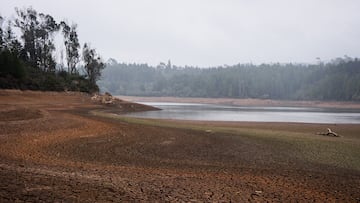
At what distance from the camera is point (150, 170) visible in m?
10.4

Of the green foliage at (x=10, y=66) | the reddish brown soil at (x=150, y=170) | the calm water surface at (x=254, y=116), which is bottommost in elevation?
the calm water surface at (x=254, y=116)

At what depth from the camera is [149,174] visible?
9758mm

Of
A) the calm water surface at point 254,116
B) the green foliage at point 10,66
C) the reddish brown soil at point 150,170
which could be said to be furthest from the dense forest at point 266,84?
the reddish brown soil at point 150,170

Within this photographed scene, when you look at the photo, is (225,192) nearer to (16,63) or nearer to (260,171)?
(260,171)

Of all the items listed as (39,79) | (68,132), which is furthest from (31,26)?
(68,132)

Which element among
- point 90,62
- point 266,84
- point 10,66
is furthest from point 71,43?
point 266,84

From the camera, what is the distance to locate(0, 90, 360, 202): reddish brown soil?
24.3 feet

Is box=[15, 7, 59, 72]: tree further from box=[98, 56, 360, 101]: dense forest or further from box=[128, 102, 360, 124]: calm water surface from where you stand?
box=[98, 56, 360, 101]: dense forest

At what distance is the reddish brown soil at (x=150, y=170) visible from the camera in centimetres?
740

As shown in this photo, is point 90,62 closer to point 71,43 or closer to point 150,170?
point 71,43

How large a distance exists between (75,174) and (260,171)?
5828 mm

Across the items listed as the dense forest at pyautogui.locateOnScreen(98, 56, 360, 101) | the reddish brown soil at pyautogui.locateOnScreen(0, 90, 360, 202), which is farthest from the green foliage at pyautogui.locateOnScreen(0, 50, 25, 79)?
the dense forest at pyautogui.locateOnScreen(98, 56, 360, 101)

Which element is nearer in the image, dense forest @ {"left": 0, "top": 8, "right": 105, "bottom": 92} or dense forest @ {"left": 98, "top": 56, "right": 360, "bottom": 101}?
dense forest @ {"left": 0, "top": 8, "right": 105, "bottom": 92}

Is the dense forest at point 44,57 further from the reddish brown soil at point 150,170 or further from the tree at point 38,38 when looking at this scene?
the reddish brown soil at point 150,170
